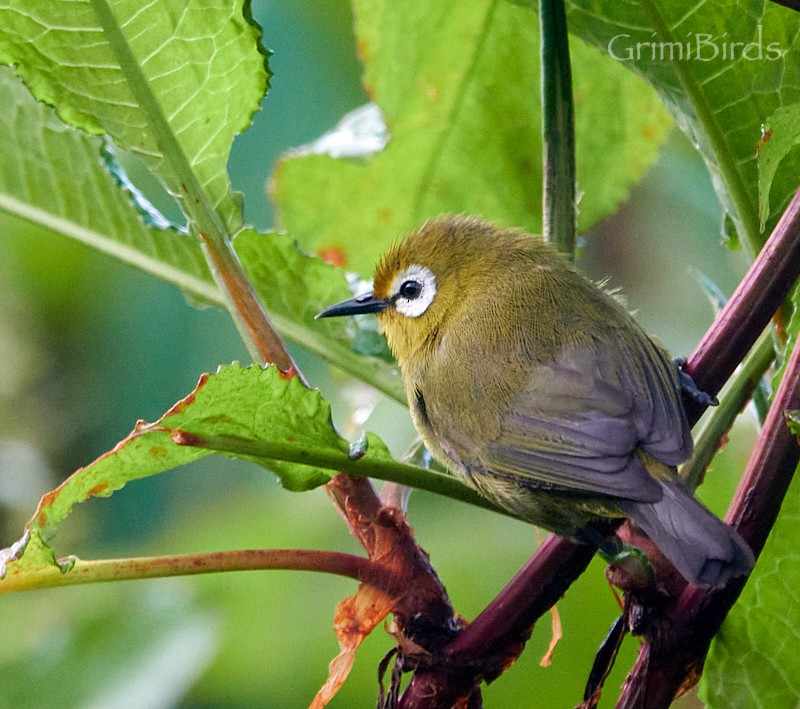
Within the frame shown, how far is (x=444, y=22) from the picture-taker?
6.94ft

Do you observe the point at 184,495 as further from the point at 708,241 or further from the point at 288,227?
the point at 708,241

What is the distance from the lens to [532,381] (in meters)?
1.94

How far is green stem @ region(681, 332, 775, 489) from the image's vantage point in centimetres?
150

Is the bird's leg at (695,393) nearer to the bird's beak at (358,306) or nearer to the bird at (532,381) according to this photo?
the bird at (532,381)

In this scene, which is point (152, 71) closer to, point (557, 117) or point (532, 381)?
point (557, 117)


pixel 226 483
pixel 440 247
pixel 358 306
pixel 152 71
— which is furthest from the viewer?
pixel 226 483

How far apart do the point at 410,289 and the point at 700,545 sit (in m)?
1.38

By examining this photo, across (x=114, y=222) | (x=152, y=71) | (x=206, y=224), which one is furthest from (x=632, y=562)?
(x=114, y=222)

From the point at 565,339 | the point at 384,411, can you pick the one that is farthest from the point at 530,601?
the point at 384,411

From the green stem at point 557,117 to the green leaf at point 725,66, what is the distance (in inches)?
6.7

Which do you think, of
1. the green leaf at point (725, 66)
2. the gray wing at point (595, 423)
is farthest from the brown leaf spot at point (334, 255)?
the green leaf at point (725, 66)

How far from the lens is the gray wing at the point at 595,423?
65.1 inches

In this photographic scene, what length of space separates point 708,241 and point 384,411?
44.7 inches

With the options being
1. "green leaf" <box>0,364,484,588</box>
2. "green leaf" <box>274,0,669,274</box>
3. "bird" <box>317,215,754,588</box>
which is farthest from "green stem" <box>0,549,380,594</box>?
"green leaf" <box>274,0,669,274</box>
